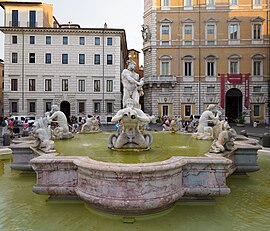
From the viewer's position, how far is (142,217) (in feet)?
13.3

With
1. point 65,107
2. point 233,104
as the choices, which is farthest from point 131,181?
point 233,104

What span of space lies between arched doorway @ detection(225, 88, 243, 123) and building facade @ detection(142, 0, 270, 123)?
0.15 meters

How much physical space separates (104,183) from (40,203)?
1604 millimetres

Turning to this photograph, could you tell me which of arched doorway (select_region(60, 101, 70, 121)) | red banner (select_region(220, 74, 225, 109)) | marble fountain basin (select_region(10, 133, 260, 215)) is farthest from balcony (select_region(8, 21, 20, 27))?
marble fountain basin (select_region(10, 133, 260, 215))

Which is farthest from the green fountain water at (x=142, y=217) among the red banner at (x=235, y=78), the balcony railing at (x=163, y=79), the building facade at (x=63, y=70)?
the red banner at (x=235, y=78)

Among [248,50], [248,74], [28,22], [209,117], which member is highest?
[28,22]

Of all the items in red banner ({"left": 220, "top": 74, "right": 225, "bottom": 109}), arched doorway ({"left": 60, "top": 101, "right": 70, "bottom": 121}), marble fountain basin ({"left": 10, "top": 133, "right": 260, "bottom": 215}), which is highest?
red banner ({"left": 220, "top": 74, "right": 225, "bottom": 109})

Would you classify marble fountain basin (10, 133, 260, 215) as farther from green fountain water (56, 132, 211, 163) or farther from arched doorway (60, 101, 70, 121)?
arched doorway (60, 101, 70, 121)

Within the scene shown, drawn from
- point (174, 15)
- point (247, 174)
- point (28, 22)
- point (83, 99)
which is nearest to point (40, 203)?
point (247, 174)

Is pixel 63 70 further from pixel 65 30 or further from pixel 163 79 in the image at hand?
pixel 163 79

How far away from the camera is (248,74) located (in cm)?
3531

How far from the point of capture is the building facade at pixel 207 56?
35.3 meters

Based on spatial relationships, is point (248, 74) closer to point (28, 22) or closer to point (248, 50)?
point (248, 50)

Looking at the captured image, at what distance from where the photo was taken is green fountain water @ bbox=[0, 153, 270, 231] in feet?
12.8
